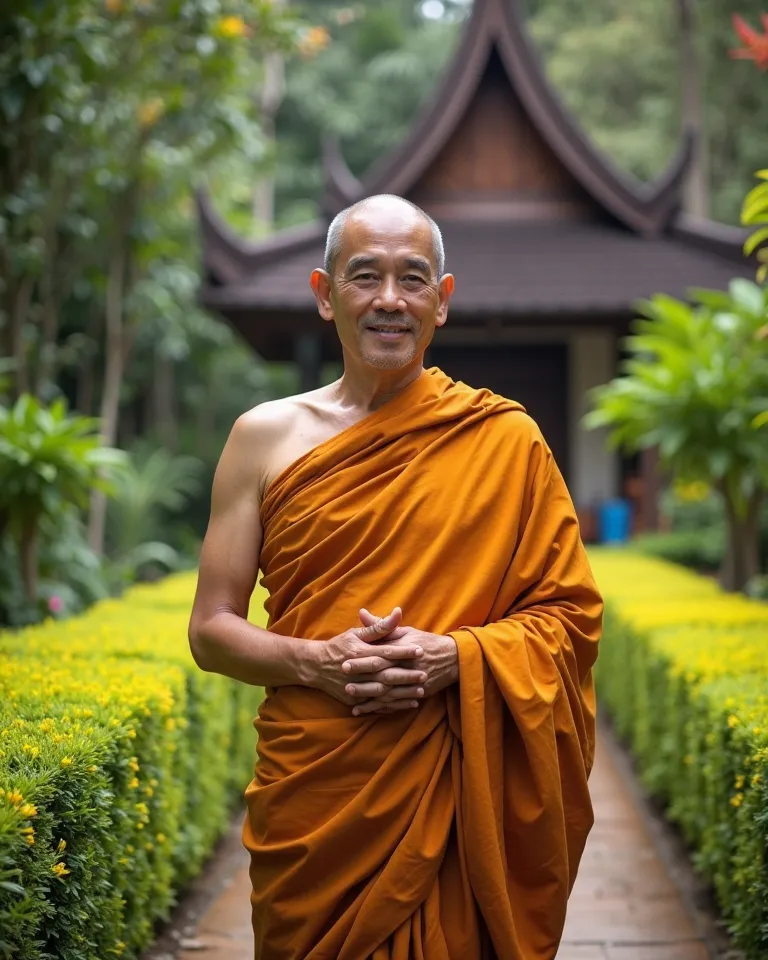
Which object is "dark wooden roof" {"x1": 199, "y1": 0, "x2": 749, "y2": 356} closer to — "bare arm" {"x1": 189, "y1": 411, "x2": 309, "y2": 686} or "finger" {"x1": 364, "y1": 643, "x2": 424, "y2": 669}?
"bare arm" {"x1": 189, "y1": 411, "x2": 309, "y2": 686}

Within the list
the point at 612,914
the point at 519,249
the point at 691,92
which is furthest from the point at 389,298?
the point at 691,92

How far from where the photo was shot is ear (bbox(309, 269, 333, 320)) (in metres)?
2.61

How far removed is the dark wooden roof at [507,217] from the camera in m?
11.5

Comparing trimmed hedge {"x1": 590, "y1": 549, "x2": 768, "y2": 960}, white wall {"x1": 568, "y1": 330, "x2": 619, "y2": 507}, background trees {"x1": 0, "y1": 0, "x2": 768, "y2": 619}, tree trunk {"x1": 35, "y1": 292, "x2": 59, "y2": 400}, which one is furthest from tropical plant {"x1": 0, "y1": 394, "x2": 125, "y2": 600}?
white wall {"x1": 568, "y1": 330, "x2": 619, "y2": 507}

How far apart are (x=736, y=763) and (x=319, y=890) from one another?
57.8 inches

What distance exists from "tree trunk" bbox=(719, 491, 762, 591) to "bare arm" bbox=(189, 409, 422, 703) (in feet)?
15.7

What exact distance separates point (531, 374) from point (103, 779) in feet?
37.6

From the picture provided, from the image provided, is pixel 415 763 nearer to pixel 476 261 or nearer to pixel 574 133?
pixel 476 261

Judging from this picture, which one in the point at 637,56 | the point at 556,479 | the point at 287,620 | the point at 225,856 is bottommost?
the point at 225,856

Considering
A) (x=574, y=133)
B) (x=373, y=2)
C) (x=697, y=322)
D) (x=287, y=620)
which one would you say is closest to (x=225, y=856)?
(x=287, y=620)

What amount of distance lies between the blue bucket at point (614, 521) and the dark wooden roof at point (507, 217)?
2412mm

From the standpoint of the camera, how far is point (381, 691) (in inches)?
89.6

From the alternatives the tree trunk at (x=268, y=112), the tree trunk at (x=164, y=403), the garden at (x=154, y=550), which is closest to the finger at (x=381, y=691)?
the garden at (x=154, y=550)

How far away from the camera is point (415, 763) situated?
235 cm
